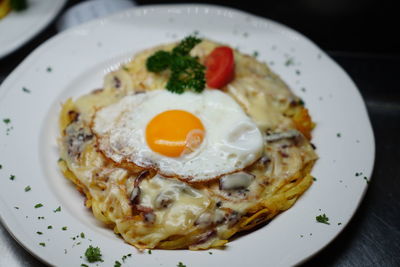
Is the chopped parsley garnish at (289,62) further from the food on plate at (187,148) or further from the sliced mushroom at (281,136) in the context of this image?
the sliced mushroom at (281,136)

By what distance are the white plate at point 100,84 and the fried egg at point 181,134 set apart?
55 cm

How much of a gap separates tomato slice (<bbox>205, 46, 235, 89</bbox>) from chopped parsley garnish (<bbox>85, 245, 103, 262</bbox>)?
1782 mm

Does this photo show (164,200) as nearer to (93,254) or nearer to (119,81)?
(93,254)

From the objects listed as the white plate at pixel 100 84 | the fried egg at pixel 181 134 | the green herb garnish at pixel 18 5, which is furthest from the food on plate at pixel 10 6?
the fried egg at pixel 181 134

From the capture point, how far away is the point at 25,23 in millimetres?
5516

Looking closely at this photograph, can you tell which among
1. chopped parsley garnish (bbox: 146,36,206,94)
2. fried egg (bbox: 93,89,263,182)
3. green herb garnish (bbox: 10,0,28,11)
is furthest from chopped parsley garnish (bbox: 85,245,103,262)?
green herb garnish (bbox: 10,0,28,11)

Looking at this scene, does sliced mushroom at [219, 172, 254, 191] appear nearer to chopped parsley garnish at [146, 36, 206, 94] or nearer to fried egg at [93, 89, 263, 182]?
fried egg at [93, 89, 263, 182]

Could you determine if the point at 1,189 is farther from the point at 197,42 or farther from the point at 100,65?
the point at 197,42

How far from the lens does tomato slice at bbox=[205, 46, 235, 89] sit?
443 cm

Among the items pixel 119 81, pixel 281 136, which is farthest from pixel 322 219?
pixel 119 81

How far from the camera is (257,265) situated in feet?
11.1

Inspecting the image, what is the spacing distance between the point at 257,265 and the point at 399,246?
4.59 ft

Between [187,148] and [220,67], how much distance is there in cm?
95

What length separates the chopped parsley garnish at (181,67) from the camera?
171 inches
